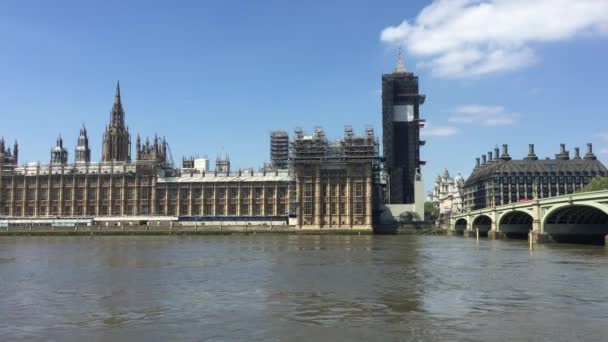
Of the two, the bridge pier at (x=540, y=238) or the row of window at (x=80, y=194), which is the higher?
the row of window at (x=80, y=194)

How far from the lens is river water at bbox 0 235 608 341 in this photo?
21.5m

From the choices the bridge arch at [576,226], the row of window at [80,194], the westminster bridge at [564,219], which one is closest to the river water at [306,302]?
the westminster bridge at [564,219]

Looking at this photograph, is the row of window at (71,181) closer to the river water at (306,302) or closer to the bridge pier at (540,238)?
the bridge pier at (540,238)

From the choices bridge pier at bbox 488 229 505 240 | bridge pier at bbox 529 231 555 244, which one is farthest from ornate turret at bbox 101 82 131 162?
bridge pier at bbox 529 231 555 244

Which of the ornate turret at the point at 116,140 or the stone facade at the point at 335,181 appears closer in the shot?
the stone facade at the point at 335,181

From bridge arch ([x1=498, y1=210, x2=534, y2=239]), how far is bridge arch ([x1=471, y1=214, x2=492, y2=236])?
14047 mm

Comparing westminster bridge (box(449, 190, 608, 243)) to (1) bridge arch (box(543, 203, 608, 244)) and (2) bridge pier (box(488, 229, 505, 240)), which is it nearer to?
(1) bridge arch (box(543, 203, 608, 244))

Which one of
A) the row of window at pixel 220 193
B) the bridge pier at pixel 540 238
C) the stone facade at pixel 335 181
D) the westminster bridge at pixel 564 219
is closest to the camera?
the westminster bridge at pixel 564 219

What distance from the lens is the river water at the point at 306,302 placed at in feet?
70.6

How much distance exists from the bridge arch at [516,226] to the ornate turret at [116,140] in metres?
126

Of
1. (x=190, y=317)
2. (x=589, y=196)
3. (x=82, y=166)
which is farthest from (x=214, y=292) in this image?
(x=82, y=166)

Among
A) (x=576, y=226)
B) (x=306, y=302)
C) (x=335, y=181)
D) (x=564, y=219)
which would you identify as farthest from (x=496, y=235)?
(x=306, y=302)

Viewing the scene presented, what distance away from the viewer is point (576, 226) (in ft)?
286

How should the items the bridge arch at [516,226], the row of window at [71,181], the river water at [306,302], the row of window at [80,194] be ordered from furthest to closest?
the row of window at [71,181] < the row of window at [80,194] < the bridge arch at [516,226] < the river water at [306,302]
